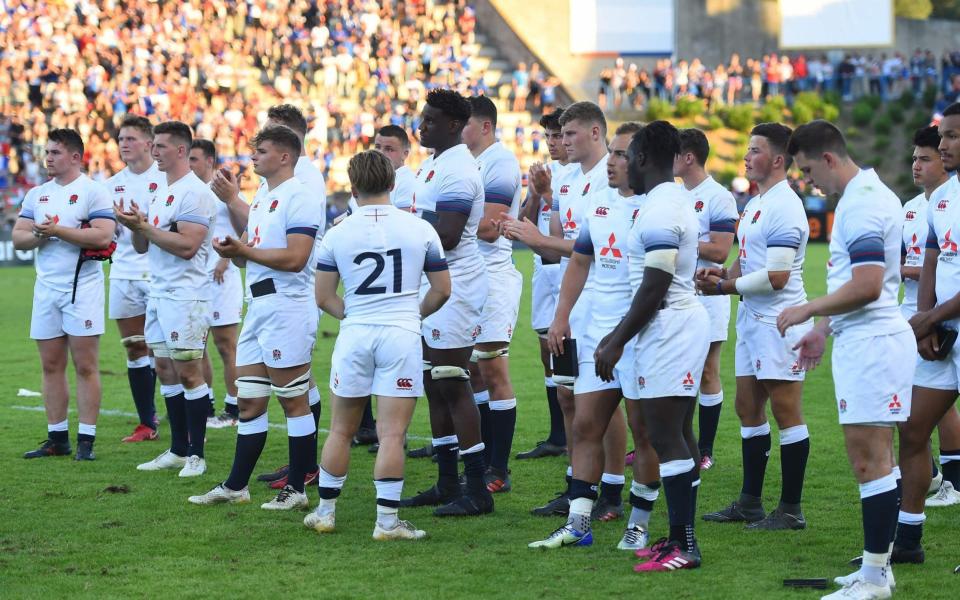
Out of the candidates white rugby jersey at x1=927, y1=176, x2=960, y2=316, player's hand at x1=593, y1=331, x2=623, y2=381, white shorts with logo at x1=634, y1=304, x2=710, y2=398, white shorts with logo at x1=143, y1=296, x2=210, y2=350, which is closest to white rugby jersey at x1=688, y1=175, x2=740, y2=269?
white rugby jersey at x1=927, y1=176, x2=960, y2=316

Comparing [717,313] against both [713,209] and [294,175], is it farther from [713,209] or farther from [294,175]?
[294,175]

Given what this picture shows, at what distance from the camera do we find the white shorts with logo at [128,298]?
426 inches

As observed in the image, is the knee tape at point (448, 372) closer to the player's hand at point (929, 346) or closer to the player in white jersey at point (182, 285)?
the player in white jersey at point (182, 285)

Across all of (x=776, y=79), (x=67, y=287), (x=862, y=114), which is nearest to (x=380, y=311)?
(x=67, y=287)

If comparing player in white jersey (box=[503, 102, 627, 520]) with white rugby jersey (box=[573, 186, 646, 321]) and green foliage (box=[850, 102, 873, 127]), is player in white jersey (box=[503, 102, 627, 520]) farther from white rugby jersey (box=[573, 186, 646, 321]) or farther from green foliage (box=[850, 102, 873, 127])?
green foliage (box=[850, 102, 873, 127])

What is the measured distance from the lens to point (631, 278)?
6809mm

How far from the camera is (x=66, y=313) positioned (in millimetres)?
10070

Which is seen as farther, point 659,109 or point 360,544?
point 659,109

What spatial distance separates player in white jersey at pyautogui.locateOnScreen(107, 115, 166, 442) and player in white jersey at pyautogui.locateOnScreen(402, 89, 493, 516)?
10.7ft

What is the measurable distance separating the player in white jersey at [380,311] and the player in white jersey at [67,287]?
3.37 metres

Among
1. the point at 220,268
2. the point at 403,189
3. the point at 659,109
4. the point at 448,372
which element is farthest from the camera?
the point at 659,109

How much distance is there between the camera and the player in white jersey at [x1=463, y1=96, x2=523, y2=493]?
29.5 ft

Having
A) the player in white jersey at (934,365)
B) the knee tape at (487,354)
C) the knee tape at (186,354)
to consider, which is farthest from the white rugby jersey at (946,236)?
the knee tape at (186,354)

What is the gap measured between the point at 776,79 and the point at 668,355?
43656 millimetres
